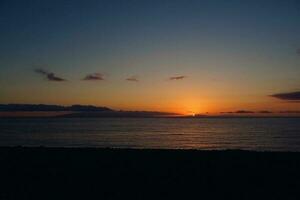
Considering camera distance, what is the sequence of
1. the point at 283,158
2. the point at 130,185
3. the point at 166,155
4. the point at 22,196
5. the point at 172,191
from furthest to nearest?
the point at 166,155 → the point at 283,158 → the point at 130,185 → the point at 172,191 → the point at 22,196

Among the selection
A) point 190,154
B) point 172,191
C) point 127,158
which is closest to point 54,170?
point 127,158

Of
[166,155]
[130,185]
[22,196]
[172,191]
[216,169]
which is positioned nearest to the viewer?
[22,196]

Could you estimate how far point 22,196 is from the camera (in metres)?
10.2

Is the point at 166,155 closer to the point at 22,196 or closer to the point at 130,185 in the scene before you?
the point at 130,185

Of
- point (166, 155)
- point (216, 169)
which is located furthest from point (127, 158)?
point (216, 169)

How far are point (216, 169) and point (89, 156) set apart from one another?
247 inches

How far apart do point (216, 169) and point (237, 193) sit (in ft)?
10.4

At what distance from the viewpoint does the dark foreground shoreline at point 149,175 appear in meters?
10.6

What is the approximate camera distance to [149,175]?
42.8 ft

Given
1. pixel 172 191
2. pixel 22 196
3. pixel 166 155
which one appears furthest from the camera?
pixel 166 155

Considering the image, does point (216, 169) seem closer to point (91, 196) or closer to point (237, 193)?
point (237, 193)

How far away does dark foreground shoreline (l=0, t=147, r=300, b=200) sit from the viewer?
1059 cm

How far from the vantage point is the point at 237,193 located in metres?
10.6

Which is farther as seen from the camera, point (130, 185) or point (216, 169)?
point (216, 169)
